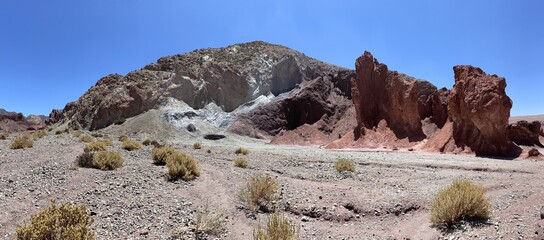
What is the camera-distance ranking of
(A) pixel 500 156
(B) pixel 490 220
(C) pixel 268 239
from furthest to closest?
(A) pixel 500 156, (B) pixel 490 220, (C) pixel 268 239

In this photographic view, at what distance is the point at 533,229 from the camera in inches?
246

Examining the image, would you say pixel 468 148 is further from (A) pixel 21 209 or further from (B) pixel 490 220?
(A) pixel 21 209

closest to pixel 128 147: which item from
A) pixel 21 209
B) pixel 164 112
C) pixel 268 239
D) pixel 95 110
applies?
pixel 21 209

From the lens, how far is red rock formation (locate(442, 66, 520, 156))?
26.2 metres

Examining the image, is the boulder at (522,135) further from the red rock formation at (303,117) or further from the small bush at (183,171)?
the small bush at (183,171)

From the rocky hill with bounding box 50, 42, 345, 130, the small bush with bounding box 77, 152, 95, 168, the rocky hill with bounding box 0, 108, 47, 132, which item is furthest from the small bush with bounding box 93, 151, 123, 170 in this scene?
the rocky hill with bounding box 0, 108, 47, 132

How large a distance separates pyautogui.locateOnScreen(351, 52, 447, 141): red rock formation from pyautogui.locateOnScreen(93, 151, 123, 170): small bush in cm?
3018

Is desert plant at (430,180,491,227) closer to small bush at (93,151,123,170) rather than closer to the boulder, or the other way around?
small bush at (93,151,123,170)

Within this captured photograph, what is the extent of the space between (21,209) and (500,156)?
90.7ft

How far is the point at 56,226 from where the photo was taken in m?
5.26

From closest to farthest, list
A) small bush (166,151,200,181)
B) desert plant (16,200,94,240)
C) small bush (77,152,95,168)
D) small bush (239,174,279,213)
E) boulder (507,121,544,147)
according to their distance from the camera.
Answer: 1. desert plant (16,200,94,240)
2. small bush (239,174,279,213)
3. small bush (166,151,200,181)
4. small bush (77,152,95,168)
5. boulder (507,121,544,147)

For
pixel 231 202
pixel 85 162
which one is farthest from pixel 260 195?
pixel 85 162

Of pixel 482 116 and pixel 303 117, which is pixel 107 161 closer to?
pixel 482 116

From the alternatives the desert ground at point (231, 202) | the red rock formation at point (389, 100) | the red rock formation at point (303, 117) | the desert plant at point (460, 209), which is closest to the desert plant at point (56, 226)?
the desert ground at point (231, 202)
